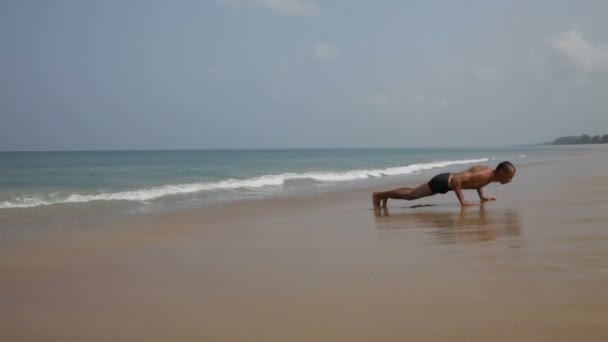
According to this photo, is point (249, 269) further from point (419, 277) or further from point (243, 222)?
point (243, 222)

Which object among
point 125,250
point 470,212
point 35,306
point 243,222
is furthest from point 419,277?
point 243,222

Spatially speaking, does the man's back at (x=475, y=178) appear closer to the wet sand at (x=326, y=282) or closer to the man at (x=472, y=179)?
the man at (x=472, y=179)

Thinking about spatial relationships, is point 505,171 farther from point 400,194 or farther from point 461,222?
point 461,222

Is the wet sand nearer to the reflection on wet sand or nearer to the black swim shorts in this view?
the reflection on wet sand

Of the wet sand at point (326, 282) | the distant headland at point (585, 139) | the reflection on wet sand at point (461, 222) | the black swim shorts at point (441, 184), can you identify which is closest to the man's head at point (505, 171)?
the reflection on wet sand at point (461, 222)

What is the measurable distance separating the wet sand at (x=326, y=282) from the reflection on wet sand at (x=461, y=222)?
29mm

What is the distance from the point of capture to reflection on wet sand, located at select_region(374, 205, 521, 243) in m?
5.14

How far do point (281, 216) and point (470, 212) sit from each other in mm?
2928

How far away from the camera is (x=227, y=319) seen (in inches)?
116

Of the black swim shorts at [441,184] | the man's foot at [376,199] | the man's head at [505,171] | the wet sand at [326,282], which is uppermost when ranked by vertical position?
the man's head at [505,171]

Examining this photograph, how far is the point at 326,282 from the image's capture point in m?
3.64

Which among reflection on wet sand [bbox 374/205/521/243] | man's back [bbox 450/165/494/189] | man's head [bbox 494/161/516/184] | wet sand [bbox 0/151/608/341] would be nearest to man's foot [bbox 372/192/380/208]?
reflection on wet sand [bbox 374/205/521/243]

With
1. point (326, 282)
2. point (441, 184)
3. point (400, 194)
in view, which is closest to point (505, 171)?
point (441, 184)

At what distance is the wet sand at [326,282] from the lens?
8.77ft
